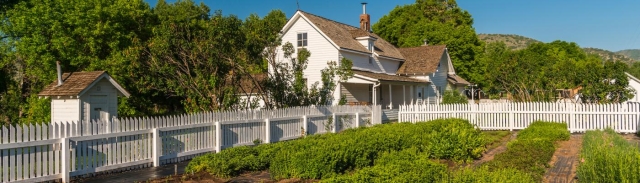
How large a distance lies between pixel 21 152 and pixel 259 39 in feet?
34.1

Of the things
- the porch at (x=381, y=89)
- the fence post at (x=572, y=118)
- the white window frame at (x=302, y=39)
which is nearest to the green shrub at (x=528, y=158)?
the fence post at (x=572, y=118)

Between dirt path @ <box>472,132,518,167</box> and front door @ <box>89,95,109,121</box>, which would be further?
front door @ <box>89,95,109,121</box>

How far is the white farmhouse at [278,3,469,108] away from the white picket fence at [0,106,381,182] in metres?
11.4

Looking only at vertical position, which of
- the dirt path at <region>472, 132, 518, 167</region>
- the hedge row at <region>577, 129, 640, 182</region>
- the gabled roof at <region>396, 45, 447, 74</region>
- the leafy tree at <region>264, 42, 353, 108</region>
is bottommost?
the dirt path at <region>472, 132, 518, 167</region>

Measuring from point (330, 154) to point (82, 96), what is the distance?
1104cm

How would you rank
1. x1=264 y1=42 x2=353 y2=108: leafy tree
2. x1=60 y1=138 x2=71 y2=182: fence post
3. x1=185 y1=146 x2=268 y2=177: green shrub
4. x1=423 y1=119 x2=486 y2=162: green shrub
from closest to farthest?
x1=60 y1=138 x2=71 y2=182: fence post < x1=185 y1=146 x2=268 y2=177: green shrub < x1=423 y1=119 x2=486 y2=162: green shrub < x1=264 y1=42 x2=353 y2=108: leafy tree

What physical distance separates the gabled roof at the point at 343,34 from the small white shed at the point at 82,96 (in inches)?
558

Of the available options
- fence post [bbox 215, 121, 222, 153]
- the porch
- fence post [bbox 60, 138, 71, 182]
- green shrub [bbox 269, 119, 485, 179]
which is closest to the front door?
fence post [bbox 215, 121, 222, 153]

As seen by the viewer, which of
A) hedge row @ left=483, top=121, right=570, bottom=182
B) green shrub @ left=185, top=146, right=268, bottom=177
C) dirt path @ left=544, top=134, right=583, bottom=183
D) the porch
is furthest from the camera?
the porch

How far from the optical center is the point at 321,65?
29719 mm

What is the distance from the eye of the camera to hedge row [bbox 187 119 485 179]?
9.02m

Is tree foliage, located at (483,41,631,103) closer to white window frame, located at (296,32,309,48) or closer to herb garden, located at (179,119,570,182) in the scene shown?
white window frame, located at (296,32,309,48)

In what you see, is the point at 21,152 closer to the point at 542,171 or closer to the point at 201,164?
the point at 201,164

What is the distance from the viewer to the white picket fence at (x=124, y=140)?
28.9 feet
